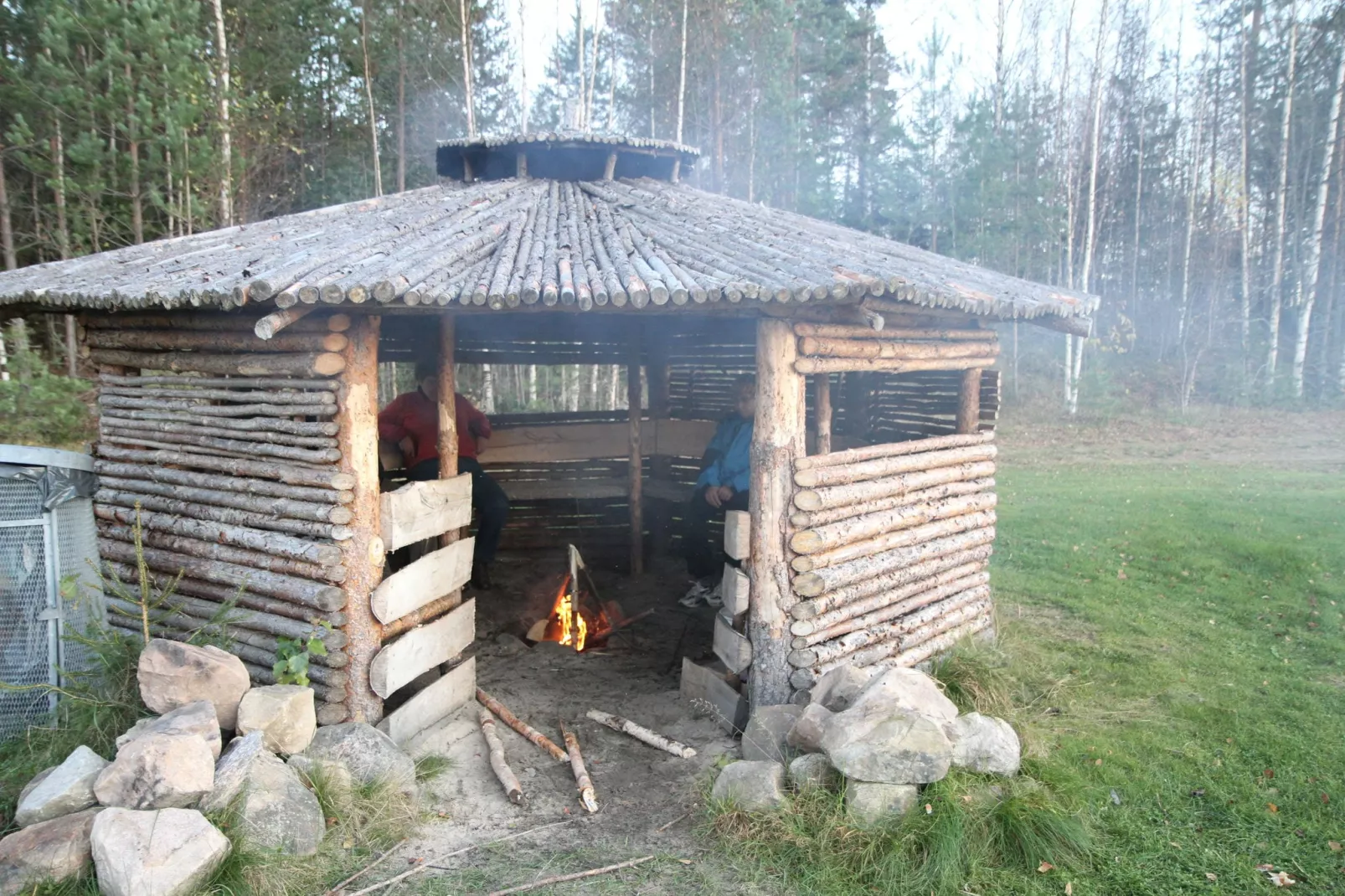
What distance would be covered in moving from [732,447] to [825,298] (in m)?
3.36

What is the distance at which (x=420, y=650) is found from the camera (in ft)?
17.1

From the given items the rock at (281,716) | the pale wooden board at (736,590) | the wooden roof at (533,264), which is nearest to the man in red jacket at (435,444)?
the wooden roof at (533,264)

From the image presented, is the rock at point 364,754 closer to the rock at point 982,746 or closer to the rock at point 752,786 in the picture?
the rock at point 752,786

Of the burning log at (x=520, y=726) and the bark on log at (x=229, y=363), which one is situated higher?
the bark on log at (x=229, y=363)

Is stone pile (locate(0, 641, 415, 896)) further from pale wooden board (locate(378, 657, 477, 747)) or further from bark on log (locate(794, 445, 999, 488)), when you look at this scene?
bark on log (locate(794, 445, 999, 488))

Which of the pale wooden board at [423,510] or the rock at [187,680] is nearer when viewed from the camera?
the rock at [187,680]

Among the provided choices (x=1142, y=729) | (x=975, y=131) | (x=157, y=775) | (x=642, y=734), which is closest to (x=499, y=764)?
(x=642, y=734)

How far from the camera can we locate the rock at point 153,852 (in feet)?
10.9

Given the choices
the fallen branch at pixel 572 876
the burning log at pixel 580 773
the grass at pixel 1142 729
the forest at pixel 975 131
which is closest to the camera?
the fallen branch at pixel 572 876

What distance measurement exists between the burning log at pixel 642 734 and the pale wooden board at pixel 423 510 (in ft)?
Result: 5.29

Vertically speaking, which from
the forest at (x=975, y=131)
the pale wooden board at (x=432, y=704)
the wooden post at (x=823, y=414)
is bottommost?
the pale wooden board at (x=432, y=704)

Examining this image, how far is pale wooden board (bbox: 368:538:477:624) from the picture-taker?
4.88m

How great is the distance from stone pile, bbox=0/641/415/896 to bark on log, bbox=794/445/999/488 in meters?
2.88

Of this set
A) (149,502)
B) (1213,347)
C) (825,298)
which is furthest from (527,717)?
(1213,347)
